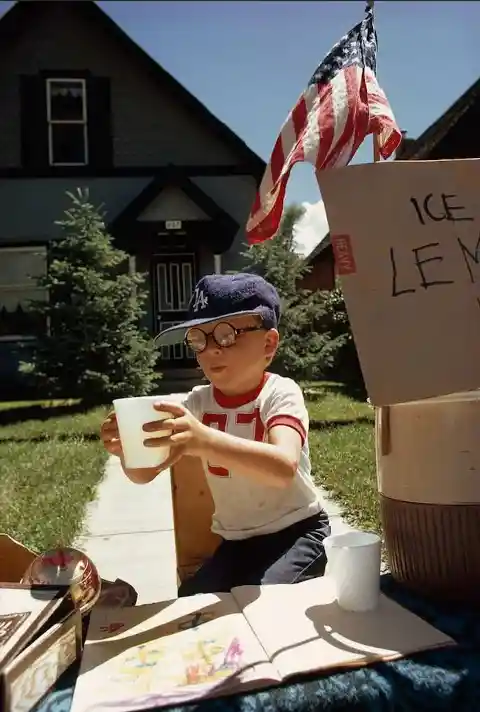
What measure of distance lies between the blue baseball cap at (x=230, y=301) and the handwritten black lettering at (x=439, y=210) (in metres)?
0.59

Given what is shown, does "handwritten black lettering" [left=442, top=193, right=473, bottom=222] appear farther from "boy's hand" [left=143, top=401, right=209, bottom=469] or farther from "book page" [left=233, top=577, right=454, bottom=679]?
"book page" [left=233, top=577, right=454, bottom=679]

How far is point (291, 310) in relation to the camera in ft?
32.3

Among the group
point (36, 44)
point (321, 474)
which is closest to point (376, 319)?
point (321, 474)

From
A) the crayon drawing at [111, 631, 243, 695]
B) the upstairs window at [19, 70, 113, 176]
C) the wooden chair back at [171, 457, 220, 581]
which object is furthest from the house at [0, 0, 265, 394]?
the crayon drawing at [111, 631, 243, 695]

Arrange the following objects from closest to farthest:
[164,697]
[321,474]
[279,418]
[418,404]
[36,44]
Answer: [164,697], [418,404], [279,418], [321,474], [36,44]

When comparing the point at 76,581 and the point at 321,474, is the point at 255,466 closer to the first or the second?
the point at 76,581

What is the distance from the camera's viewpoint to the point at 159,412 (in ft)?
4.79

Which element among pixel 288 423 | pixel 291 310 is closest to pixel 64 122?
pixel 291 310

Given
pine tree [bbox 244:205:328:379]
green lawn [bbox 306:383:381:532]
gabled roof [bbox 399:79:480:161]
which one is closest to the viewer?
green lawn [bbox 306:383:381:532]

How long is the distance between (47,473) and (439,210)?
4.76 meters

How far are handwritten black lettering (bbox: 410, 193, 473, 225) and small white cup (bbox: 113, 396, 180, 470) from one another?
64cm

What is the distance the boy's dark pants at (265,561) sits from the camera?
1918 millimetres

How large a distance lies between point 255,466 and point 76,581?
45 cm

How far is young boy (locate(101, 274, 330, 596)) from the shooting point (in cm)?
186
